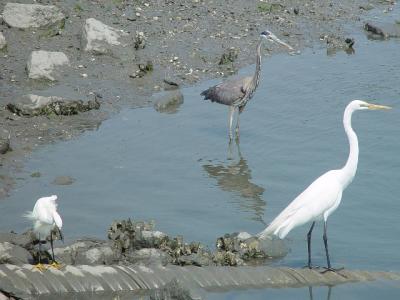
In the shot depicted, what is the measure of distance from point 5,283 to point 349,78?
968 cm

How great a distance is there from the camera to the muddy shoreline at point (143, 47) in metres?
14.6

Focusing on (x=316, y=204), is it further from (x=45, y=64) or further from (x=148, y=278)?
(x=45, y=64)

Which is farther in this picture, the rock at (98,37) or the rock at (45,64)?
the rock at (98,37)

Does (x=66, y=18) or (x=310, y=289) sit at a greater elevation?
(x=66, y=18)

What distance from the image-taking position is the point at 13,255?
378 inches

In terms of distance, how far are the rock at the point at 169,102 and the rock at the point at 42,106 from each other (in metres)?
1.49

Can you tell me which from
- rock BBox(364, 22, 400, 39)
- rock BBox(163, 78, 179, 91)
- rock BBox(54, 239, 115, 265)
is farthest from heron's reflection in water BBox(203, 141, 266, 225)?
rock BBox(364, 22, 400, 39)

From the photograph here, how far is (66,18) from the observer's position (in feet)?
59.1

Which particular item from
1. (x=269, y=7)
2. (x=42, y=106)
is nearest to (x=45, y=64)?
(x=42, y=106)

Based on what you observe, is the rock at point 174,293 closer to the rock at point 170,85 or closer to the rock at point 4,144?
the rock at point 4,144

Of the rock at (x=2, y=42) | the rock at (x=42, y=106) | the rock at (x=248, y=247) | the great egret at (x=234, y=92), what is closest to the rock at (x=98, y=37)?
the rock at (x=2, y=42)

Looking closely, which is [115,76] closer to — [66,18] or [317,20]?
[66,18]

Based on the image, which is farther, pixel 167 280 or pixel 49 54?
pixel 49 54

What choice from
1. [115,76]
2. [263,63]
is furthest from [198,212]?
[263,63]
